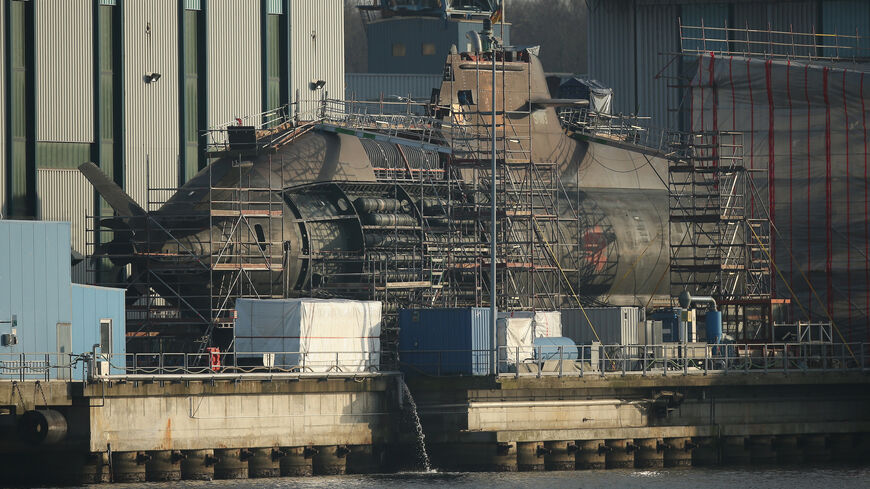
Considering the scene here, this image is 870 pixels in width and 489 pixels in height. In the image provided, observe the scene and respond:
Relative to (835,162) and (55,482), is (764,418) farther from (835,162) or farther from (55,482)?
(55,482)

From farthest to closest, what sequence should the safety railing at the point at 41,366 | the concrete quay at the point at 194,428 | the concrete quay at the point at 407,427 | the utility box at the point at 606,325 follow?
the utility box at the point at 606,325
the safety railing at the point at 41,366
the concrete quay at the point at 407,427
the concrete quay at the point at 194,428

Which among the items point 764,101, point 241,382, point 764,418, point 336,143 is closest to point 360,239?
point 336,143

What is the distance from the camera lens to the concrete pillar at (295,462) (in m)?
56.1

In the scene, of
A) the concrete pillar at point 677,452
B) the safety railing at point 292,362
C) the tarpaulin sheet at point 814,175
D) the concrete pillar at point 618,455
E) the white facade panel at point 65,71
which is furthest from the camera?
the white facade panel at point 65,71

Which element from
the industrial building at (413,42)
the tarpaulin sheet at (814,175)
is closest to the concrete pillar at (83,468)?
the tarpaulin sheet at (814,175)

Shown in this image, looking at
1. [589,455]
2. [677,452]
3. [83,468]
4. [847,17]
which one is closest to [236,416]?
[83,468]

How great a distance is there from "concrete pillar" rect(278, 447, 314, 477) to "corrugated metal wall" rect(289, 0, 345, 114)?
35763mm

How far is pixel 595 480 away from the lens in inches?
2235

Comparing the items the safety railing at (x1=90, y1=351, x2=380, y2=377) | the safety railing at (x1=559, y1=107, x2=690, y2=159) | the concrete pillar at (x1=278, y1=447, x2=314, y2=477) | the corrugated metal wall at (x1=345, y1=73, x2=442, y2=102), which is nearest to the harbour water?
the concrete pillar at (x1=278, y1=447, x2=314, y2=477)

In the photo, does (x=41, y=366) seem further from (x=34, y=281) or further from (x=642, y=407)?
(x=642, y=407)

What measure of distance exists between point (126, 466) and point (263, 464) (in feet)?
15.8

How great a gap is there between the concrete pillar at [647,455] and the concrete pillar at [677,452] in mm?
417

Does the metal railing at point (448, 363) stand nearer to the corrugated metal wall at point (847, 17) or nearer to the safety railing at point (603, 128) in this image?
the safety railing at point (603, 128)

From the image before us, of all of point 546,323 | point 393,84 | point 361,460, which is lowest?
point 361,460
